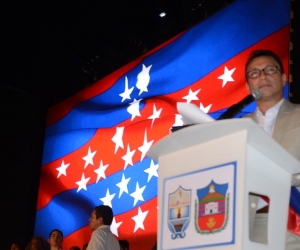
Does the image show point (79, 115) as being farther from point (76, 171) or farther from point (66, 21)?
point (66, 21)

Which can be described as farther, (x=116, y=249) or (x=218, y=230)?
(x=116, y=249)

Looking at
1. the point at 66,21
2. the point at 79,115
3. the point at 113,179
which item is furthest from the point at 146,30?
the point at 113,179

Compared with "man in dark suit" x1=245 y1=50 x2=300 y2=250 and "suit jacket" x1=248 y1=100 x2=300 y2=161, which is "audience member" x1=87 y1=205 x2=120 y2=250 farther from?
"suit jacket" x1=248 y1=100 x2=300 y2=161

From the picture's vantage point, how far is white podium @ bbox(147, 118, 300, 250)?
937 mm

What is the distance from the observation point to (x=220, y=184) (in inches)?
38.2

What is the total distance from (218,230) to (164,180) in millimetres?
216

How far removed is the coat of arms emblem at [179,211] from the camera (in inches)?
40.0

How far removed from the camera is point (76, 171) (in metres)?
5.46

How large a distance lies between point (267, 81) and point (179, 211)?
659 millimetres

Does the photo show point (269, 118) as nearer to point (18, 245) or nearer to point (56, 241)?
point (56, 241)

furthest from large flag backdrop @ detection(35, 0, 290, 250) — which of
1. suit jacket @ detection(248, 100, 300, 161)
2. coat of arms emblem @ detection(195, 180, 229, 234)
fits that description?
coat of arms emblem @ detection(195, 180, 229, 234)

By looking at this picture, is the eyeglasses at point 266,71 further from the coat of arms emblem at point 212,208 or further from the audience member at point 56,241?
the audience member at point 56,241

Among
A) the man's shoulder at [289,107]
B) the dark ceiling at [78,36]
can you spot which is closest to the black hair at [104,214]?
the dark ceiling at [78,36]

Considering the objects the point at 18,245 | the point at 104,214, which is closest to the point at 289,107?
the point at 104,214
